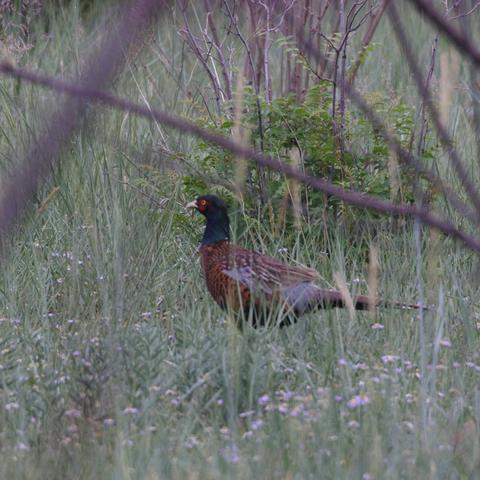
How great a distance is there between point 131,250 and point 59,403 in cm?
160

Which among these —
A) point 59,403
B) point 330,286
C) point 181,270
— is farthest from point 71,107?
point 181,270

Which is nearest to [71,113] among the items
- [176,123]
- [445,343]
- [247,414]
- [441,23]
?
[176,123]

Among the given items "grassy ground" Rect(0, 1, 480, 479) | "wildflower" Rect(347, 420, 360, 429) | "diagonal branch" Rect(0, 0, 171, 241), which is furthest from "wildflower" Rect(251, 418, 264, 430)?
"diagonal branch" Rect(0, 0, 171, 241)

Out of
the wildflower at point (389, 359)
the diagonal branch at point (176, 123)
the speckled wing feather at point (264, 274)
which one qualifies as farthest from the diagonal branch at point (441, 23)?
the speckled wing feather at point (264, 274)

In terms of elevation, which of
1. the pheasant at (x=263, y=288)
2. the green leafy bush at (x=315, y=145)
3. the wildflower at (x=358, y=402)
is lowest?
the wildflower at (x=358, y=402)

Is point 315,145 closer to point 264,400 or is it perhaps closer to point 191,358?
point 191,358

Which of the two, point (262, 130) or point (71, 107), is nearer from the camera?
point (71, 107)

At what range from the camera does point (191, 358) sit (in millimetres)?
3242

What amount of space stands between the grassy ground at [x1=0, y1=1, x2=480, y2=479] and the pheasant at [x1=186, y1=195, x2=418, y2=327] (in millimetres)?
79

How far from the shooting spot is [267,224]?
16.9 ft

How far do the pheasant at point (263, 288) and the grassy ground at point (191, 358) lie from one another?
0.08 meters

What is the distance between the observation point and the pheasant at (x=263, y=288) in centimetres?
393

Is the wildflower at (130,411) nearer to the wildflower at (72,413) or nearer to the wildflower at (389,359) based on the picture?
the wildflower at (72,413)

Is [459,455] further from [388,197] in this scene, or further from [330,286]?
[388,197]
